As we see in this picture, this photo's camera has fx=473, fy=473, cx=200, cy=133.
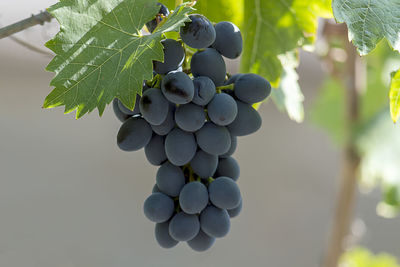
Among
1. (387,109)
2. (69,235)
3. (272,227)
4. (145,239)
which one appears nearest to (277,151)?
(272,227)

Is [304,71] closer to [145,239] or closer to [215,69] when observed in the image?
[145,239]

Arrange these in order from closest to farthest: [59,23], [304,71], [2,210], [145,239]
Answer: [59,23]
[2,210]
[145,239]
[304,71]

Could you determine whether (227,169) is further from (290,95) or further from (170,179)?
(290,95)

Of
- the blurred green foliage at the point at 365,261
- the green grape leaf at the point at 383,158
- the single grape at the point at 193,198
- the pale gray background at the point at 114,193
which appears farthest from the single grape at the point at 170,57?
the pale gray background at the point at 114,193

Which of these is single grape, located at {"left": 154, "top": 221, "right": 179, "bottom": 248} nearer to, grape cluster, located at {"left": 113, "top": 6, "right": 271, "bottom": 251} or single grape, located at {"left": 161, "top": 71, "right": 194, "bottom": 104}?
grape cluster, located at {"left": 113, "top": 6, "right": 271, "bottom": 251}

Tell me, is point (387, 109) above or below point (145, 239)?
above

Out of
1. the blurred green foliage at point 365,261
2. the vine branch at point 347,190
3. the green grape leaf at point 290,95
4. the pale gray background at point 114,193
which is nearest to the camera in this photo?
the green grape leaf at point 290,95

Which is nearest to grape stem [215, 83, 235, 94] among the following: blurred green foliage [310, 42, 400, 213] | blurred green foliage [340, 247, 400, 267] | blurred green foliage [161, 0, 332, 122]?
blurred green foliage [161, 0, 332, 122]

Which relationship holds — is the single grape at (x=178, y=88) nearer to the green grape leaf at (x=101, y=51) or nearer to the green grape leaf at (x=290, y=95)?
the green grape leaf at (x=101, y=51)
